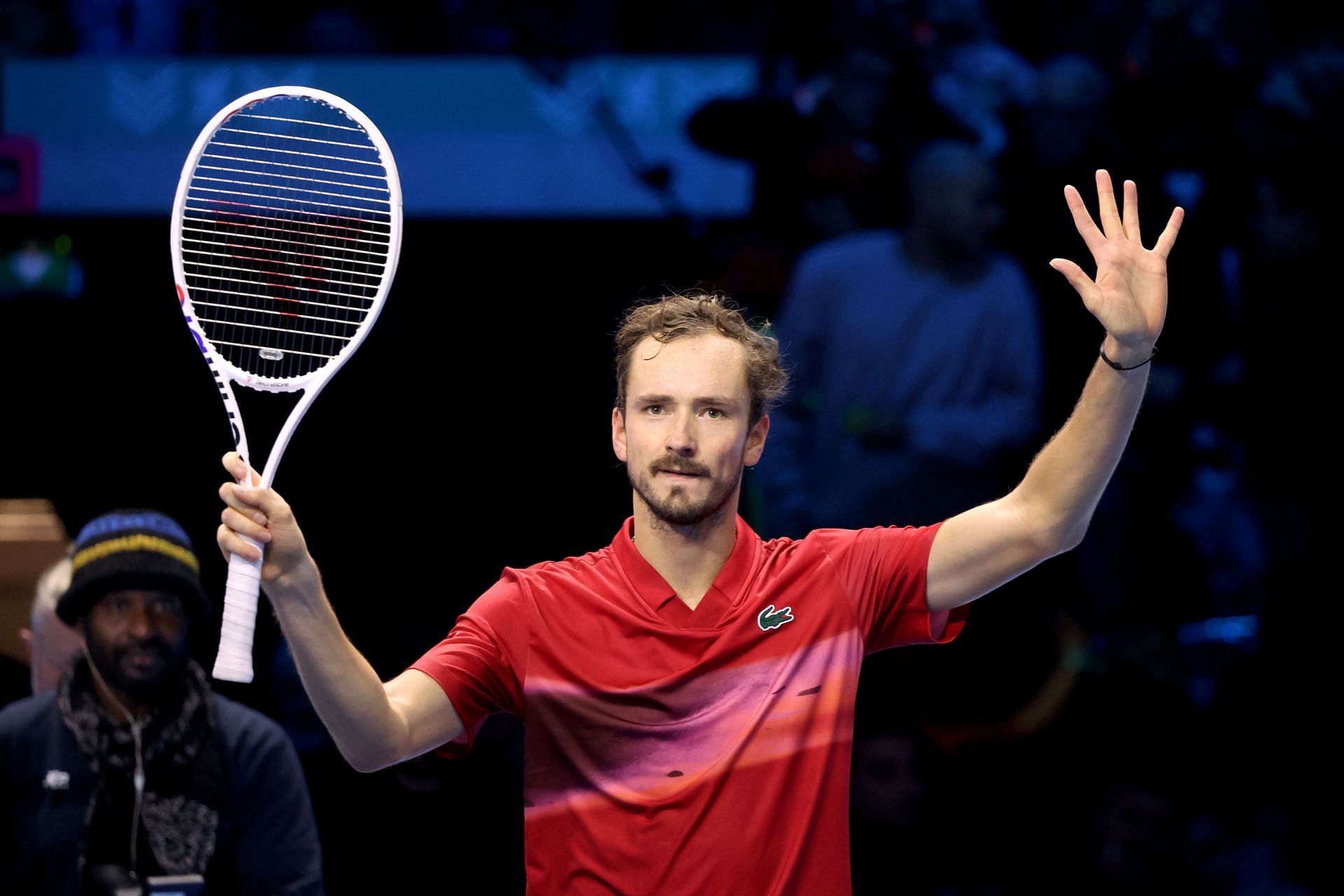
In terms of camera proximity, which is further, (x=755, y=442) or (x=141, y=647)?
(x=141, y=647)

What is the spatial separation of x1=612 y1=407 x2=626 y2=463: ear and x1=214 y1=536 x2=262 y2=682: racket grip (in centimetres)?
68

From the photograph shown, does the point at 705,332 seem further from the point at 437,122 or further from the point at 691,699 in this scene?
the point at 437,122

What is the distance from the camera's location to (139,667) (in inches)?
161

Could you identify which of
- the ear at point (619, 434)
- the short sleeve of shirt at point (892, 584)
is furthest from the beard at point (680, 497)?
the short sleeve of shirt at point (892, 584)

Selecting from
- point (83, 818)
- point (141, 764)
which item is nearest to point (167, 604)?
point (141, 764)

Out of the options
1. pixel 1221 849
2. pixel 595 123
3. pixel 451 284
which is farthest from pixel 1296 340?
pixel 451 284

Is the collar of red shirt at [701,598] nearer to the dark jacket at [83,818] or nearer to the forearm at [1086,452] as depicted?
the forearm at [1086,452]

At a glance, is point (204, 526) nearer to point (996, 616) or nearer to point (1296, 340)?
point (996, 616)

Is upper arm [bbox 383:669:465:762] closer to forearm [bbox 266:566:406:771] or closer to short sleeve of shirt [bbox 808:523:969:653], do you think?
forearm [bbox 266:566:406:771]

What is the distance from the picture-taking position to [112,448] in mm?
6422

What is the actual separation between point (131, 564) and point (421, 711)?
6.34ft

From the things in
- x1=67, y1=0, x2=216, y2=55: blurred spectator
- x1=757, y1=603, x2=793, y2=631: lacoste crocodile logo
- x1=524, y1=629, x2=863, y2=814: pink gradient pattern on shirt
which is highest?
x1=67, y1=0, x2=216, y2=55: blurred spectator

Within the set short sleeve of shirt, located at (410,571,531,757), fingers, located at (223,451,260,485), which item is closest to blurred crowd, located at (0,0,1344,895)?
short sleeve of shirt, located at (410,571,531,757)

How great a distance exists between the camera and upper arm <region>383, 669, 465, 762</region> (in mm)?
2412
